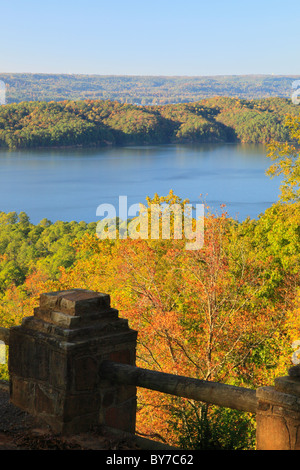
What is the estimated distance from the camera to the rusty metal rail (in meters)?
3.07

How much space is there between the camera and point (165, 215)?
20859mm

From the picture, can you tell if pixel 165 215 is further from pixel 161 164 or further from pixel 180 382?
pixel 161 164

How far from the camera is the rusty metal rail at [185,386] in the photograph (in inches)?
121

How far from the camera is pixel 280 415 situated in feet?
9.23

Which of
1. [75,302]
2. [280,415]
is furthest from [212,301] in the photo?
[280,415]

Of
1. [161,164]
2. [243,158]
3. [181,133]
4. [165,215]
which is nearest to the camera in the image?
[165,215]

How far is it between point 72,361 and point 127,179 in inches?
4192

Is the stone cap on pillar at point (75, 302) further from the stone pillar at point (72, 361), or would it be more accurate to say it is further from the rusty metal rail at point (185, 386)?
the rusty metal rail at point (185, 386)

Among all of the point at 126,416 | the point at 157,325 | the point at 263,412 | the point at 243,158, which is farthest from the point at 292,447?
the point at 243,158

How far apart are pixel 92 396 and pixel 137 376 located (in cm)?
31

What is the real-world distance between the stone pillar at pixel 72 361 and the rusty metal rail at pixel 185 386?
0.12 m

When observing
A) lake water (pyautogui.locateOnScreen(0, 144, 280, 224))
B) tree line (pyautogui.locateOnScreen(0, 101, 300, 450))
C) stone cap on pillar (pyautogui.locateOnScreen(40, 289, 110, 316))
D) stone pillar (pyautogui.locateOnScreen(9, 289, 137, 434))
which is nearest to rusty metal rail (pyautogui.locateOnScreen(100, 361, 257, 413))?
stone pillar (pyautogui.locateOnScreen(9, 289, 137, 434))

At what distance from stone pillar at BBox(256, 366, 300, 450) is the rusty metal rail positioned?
15 centimetres

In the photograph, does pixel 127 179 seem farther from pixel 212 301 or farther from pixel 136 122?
pixel 212 301
